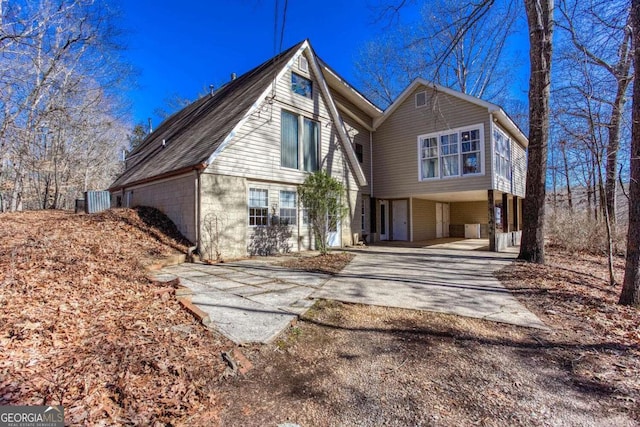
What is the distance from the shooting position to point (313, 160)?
11930 millimetres

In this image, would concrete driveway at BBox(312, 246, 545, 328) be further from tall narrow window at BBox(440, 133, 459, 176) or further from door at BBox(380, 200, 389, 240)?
door at BBox(380, 200, 389, 240)

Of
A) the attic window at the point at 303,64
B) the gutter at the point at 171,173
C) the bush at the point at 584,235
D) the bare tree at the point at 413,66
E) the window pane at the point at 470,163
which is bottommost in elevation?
the bush at the point at 584,235

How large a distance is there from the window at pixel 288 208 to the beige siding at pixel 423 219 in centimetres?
732

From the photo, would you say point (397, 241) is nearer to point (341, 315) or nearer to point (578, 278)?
point (578, 278)

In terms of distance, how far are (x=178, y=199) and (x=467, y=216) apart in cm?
1702

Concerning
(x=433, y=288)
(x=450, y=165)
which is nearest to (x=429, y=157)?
(x=450, y=165)

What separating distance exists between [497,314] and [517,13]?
7678 millimetres

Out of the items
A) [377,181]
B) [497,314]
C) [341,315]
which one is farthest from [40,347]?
[377,181]

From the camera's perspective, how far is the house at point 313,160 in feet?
29.4

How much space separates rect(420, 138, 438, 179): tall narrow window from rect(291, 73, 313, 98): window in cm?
555

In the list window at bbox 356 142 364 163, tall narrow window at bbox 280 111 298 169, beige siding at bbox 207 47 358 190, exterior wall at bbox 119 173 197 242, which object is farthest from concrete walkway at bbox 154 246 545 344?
window at bbox 356 142 364 163

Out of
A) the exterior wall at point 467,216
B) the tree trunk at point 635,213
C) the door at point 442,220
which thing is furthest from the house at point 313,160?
the tree trunk at point 635,213

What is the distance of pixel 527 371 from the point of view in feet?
9.04

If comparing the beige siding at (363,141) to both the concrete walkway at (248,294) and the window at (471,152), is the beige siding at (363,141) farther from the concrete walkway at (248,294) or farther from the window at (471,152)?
the concrete walkway at (248,294)
